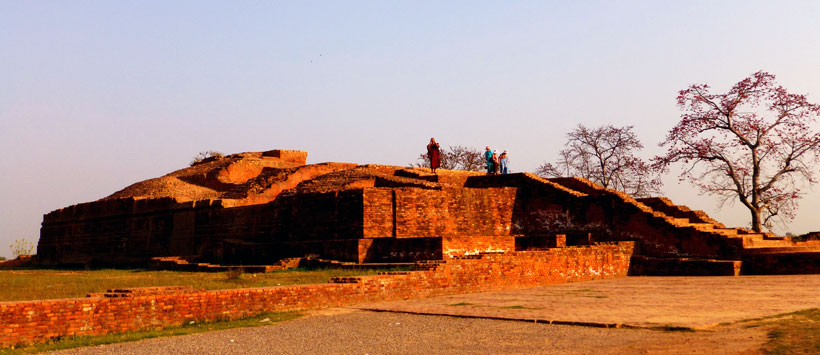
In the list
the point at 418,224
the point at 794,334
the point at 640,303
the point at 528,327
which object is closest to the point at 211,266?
the point at 418,224

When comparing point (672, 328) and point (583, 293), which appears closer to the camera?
point (672, 328)

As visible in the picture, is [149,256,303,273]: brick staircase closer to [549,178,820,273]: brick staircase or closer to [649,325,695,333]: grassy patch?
[549,178,820,273]: brick staircase

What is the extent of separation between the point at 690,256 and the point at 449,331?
10.4m

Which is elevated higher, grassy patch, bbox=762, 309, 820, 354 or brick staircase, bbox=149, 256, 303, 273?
brick staircase, bbox=149, 256, 303, 273

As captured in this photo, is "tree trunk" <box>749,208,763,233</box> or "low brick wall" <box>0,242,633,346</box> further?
"tree trunk" <box>749,208,763,233</box>

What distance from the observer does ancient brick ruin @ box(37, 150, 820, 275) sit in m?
14.5

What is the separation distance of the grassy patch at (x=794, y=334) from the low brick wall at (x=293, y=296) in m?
4.67

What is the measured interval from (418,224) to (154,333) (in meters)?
10.5

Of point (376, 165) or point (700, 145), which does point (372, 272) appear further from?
point (700, 145)

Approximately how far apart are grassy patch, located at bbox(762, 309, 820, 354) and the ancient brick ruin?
20.0ft

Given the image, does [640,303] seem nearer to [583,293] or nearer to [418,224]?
[583,293]

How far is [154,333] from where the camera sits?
6.46m

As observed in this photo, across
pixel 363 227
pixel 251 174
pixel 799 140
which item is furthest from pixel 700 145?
pixel 251 174

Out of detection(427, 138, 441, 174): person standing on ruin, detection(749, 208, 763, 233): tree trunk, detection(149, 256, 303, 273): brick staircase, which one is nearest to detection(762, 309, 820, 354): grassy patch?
detection(149, 256, 303, 273): brick staircase
